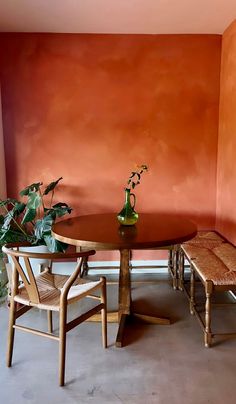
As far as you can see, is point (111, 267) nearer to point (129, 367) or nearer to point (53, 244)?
point (53, 244)

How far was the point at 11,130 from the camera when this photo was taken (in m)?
3.23

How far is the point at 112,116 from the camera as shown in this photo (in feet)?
10.7

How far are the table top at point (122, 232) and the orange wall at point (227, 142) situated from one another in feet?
2.27

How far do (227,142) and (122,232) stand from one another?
1.49 m

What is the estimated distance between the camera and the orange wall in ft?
9.39

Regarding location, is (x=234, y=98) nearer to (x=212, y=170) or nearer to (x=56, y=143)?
(x=212, y=170)

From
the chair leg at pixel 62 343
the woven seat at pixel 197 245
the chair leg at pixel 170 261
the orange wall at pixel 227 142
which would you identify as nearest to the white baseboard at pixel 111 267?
the chair leg at pixel 170 261

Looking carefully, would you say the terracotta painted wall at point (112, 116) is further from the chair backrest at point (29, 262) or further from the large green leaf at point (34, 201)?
the chair backrest at point (29, 262)

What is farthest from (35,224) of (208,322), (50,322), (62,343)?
(208,322)

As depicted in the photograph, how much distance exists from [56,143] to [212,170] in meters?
1.59

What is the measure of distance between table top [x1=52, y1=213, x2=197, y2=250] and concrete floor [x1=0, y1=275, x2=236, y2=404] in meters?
0.72

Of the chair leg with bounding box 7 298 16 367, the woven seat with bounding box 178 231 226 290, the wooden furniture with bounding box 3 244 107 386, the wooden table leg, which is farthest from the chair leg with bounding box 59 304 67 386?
the woven seat with bounding box 178 231 226 290

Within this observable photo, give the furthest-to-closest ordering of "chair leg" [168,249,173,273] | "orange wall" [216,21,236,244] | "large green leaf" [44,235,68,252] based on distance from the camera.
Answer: "chair leg" [168,249,173,273] < "orange wall" [216,21,236,244] < "large green leaf" [44,235,68,252]

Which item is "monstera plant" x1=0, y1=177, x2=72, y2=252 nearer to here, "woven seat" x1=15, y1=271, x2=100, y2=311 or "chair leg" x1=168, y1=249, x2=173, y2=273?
"woven seat" x1=15, y1=271, x2=100, y2=311
